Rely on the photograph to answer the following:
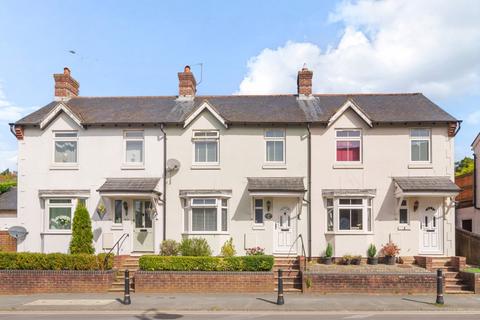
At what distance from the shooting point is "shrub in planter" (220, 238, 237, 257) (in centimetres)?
1955

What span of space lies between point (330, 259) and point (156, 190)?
7931mm

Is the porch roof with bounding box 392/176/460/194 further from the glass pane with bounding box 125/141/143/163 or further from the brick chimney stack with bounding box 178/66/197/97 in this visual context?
the glass pane with bounding box 125/141/143/163

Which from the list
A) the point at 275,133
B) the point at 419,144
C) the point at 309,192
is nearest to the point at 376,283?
the point at 309,192

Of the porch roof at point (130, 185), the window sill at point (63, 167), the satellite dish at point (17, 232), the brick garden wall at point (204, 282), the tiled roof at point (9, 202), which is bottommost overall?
the brick garden wall at point (204, 282)

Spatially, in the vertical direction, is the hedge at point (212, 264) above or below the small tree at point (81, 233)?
below

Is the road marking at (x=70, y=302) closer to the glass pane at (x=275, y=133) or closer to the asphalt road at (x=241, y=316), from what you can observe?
the asphalt road at (x=241, y=316)

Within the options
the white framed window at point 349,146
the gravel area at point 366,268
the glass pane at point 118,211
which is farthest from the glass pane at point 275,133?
the glass pane at point 118,211

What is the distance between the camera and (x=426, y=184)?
19688 mm

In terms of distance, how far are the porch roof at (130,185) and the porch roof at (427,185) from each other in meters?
10.3

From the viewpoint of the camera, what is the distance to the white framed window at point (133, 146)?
21.4 meters

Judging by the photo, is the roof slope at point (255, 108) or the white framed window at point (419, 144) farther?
the roof slope at point (255, 108)

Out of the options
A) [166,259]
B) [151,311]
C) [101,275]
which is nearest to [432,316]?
[151,311]

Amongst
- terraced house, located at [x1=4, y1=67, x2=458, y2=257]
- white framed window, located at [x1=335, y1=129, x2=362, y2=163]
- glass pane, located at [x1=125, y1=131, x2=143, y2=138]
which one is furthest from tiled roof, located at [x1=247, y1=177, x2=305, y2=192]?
glass pane, located at [x1=125, y1=131, x2=143, y2=138]

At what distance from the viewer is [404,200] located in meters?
20.5
